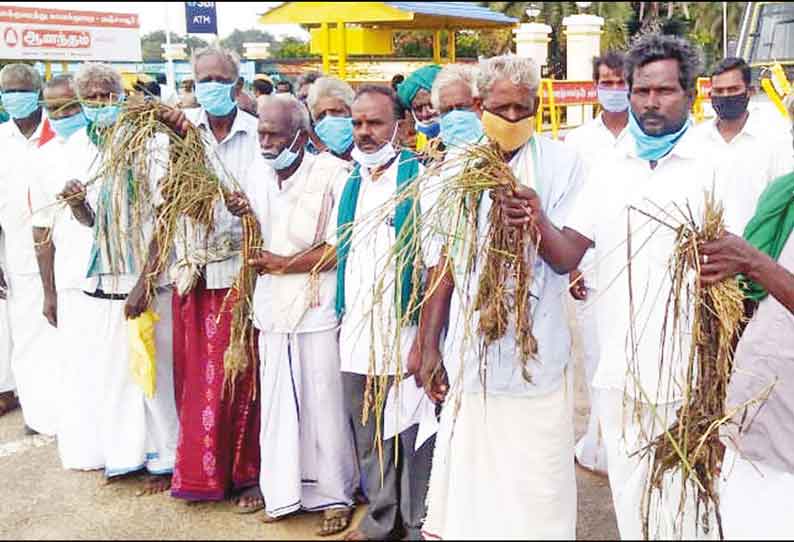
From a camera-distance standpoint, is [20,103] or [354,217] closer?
[354,217]

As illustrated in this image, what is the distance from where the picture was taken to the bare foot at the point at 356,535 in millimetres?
3621

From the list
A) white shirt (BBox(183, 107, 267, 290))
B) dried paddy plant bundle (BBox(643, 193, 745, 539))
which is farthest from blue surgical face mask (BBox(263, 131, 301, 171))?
dried paddy plant bundle (BBox(643, 193, 745, 539))

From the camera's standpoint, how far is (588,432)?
4359 mm

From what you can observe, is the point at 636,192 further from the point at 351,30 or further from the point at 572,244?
the point at 351,30

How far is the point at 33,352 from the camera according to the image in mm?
5336

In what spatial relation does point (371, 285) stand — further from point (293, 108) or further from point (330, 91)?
point (330, 91)

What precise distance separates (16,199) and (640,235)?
148 inches

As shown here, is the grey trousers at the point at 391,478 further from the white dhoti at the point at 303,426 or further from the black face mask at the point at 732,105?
the black face mask at the point at 732,105

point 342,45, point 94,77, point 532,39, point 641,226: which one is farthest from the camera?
point 342,45

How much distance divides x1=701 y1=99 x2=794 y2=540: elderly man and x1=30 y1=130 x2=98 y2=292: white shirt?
111 inches

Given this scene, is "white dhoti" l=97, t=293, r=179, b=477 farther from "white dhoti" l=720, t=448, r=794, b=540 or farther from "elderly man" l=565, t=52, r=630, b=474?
"white dhoti" l=720, t=448, r=794, b=540

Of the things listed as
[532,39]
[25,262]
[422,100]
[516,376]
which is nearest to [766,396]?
[516,376]

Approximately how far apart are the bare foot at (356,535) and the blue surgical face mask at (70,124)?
230cm

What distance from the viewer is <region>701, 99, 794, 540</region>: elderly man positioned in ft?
9.00
